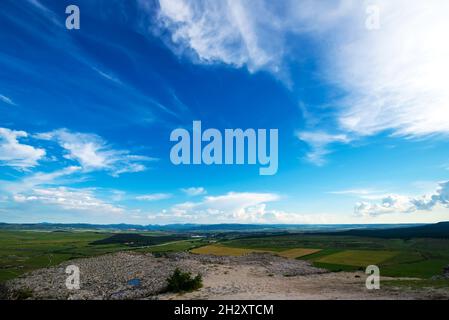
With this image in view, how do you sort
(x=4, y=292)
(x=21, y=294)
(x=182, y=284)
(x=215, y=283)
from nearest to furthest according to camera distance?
(x=182, y=284), (x=21, y=294), (x=215, y=283), (x=4, y=292)

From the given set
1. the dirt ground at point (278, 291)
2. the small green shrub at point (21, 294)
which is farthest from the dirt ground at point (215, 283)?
the small green shrub at point (21, 294)

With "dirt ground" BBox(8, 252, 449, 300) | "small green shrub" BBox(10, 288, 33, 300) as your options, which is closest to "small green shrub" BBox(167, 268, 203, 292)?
"dirt ground" BBox(8, 252, 449, 300)

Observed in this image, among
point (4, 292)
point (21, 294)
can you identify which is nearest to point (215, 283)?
point (21, 294)

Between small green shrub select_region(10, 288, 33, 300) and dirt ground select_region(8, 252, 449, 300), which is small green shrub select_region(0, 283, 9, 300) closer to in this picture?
small green shrub select_region(10, 288, 33, 300)

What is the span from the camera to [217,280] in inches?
2089

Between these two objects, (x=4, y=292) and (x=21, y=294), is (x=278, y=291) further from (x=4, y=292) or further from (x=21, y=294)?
(x=4, y=292)

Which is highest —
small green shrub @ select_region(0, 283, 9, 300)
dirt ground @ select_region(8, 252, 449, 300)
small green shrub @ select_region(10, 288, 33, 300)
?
dirt ground @ select_region(8, 252, 449, 300)

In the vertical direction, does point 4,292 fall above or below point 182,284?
below

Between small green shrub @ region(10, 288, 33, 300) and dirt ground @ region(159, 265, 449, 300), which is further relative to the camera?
small green shrub @ region(10, 288, 33, 300)

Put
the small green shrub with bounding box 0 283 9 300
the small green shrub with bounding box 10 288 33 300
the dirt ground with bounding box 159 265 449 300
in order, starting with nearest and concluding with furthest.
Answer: the dirt ground with bounding box 159 265 449 300 → the small green shrub with bounding box 10 288 33 300 → the small green shrub with bounding box 0 283 9 300

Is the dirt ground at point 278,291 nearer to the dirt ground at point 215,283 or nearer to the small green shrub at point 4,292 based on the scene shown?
the dirt ground at point 215,283

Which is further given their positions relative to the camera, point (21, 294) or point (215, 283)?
point (215, 283)
